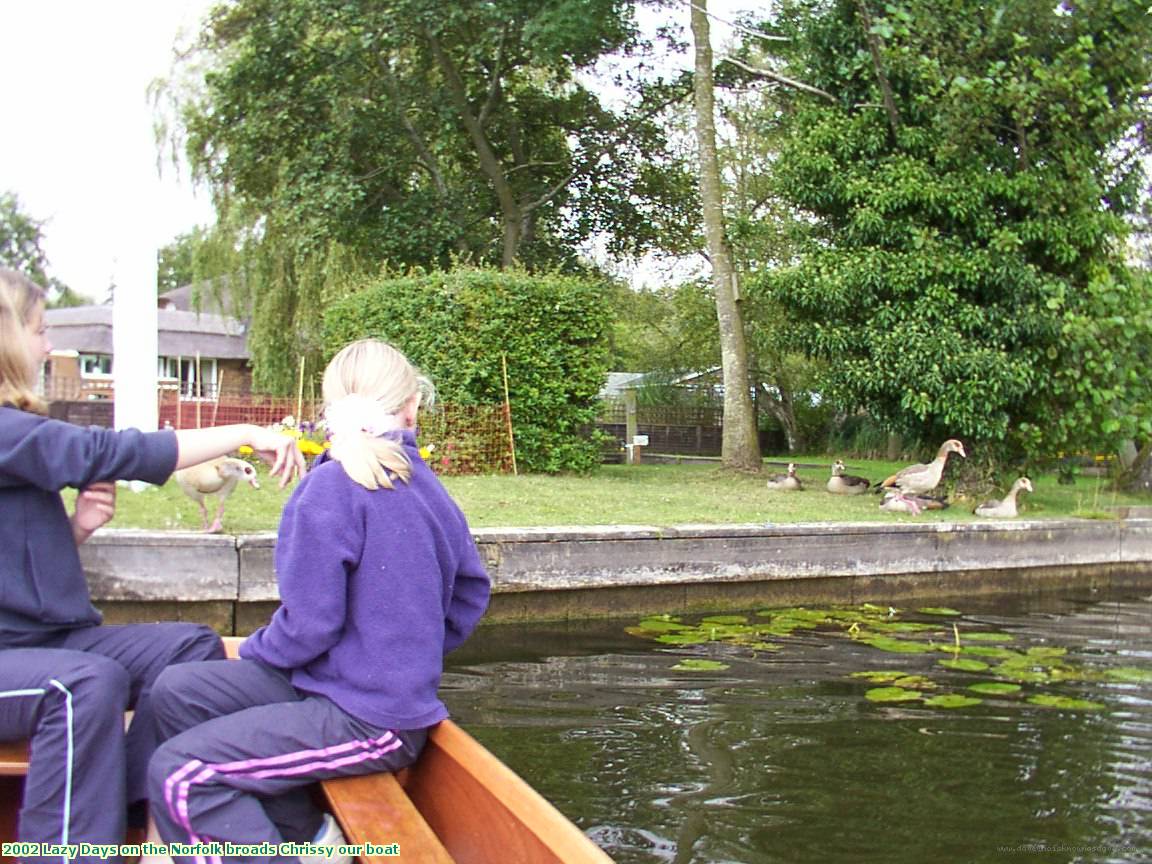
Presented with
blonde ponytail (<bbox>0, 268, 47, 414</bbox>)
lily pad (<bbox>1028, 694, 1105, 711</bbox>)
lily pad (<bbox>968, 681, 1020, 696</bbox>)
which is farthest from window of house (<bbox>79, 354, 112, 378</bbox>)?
blonde ponytail (<bbox>0, 268, 47, 414</bbox>)

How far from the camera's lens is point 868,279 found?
12.8 m

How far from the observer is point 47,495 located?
272 cm

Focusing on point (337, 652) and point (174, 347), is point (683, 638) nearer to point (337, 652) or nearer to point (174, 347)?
point (337, 652)

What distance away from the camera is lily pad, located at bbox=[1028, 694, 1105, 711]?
20.5 feet

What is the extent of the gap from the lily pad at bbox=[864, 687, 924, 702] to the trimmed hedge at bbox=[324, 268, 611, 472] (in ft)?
28.9

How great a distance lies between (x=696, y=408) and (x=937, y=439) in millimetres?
20502

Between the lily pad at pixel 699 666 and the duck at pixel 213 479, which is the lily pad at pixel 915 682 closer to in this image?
the lily pad at pixel 699 666

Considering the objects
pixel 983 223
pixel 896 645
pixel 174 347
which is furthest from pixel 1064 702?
pixel 174 347

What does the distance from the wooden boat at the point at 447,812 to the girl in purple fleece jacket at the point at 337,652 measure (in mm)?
87

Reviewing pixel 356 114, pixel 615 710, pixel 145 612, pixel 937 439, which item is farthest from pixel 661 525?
pixel 356 114

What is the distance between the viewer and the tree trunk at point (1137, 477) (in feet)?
59.3

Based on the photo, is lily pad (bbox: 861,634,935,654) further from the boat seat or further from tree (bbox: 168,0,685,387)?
tree (bbox: 168,0,685,387)

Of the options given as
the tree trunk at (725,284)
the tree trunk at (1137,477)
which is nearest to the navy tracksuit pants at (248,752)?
the tree trunk at (725,284)

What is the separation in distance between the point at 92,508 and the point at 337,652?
2.86 ft
